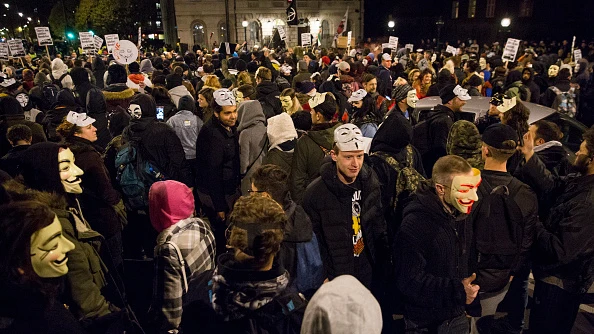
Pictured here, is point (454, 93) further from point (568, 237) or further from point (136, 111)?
point (136, 111)

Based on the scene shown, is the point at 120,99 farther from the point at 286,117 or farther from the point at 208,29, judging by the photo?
the point at 208,29

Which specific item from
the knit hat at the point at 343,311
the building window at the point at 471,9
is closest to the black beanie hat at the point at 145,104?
the knit hat at the point at 343,311

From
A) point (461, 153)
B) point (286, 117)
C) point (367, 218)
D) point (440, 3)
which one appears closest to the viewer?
point (367, 218)

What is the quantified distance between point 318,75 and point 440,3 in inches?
1437

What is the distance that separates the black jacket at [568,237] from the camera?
353cm

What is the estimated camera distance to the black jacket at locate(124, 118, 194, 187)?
17.3ft

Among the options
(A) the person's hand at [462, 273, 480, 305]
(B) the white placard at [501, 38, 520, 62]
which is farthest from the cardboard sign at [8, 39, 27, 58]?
(A) the person's hand at [462, 273, 480, 305]

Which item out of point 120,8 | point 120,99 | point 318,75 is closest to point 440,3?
point 120,8

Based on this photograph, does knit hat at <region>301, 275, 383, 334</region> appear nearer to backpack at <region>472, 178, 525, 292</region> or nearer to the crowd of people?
the crowd of people

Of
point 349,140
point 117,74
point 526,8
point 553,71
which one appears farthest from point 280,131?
point 526,8

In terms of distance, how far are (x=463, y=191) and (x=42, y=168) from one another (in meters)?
3.59

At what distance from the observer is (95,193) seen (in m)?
4.44

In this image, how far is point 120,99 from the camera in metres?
7.92

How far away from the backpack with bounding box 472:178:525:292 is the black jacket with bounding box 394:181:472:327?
13.3 inches
